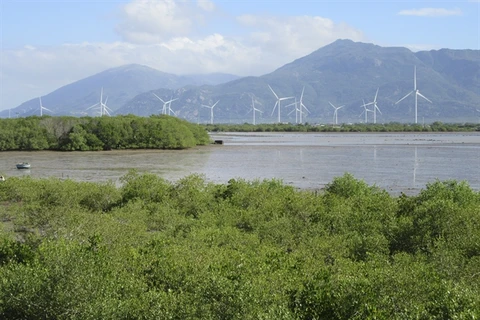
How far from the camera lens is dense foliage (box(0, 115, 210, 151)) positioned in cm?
9194

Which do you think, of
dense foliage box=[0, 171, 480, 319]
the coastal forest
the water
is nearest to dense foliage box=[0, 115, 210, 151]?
the coastal forest

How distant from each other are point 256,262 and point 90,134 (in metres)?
80.5

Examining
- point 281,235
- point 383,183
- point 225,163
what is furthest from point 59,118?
point 281,235

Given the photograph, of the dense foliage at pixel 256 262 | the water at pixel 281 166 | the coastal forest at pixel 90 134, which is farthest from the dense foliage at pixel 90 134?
the dense foliage at pixel 256 262

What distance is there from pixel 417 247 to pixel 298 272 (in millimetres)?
5425

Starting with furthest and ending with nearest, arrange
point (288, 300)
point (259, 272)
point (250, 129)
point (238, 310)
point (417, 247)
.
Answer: point (250, 129) < point (417, 247) < point (259, 272) < point (288, 300) < point (238, 310)

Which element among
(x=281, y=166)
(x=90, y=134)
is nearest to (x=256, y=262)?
(x=281, y=166)

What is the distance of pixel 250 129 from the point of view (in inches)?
7623

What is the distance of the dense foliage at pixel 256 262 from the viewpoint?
13.1m

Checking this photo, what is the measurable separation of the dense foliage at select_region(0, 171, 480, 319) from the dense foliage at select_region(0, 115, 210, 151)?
65997mm

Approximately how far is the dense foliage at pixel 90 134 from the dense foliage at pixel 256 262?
65997 millimetres

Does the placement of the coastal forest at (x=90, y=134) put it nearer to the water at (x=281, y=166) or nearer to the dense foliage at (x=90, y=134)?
the dense foliage at (x=90, y=134)

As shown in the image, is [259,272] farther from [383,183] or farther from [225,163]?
[225,163]

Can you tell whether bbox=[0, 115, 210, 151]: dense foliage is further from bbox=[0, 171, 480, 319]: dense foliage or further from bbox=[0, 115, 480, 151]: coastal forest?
bbox=[0, 171, 480, 319]: dense foliage
